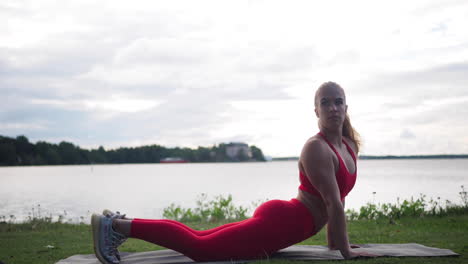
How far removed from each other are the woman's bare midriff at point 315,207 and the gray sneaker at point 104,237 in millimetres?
1766

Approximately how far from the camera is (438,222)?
7598 mm

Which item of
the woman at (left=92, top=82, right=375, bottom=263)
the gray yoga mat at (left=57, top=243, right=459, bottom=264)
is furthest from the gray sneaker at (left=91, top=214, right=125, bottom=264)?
the gray yoga mat at (left=57, top=243, right=459, bottom=264)

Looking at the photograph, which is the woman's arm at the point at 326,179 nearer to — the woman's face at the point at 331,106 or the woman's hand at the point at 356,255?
the woman's hand at the point at 356,255

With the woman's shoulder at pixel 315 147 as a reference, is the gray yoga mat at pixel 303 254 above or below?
below

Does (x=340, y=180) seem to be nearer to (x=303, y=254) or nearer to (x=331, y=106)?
(x=331, y=106)

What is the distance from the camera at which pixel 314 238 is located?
6535 millimetres

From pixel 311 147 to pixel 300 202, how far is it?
561 millimetres

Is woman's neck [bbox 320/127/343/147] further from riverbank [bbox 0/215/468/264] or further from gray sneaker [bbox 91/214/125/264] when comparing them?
gray sneaker [bbox 91/214/125/264]

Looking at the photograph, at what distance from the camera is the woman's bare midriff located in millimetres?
3922

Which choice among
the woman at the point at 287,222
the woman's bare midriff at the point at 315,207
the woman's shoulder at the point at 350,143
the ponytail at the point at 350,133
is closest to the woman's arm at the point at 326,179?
the woman at the point at 287,222

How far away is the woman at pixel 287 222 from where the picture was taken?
147 inches

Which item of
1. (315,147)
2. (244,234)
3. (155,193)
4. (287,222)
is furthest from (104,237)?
(155,193)

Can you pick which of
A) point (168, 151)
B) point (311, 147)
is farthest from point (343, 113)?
point (168, 151)

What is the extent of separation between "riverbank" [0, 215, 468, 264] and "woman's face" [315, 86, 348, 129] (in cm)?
134
